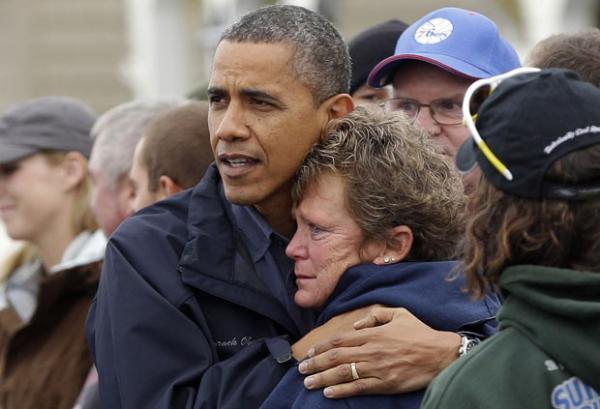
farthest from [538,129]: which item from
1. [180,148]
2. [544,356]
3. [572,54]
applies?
[180,148]

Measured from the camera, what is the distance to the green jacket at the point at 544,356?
7.68ft

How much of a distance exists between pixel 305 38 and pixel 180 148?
2.91 feet

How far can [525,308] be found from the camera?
2.40 m

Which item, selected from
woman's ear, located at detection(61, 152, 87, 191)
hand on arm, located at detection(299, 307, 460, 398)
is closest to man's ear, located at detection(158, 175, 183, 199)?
hand on arm, located at detection(299, 307, 460, 398)

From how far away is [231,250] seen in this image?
322 cm

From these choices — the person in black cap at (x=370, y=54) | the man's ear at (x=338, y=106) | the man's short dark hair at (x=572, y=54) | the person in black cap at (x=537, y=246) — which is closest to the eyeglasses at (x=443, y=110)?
the man's short dark hair at (x=572, y=54)

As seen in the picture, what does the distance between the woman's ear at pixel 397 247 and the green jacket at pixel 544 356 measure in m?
0.70

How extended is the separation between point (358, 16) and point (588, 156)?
47.5ft

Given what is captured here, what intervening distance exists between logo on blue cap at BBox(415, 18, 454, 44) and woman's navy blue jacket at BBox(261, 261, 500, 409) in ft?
3.35

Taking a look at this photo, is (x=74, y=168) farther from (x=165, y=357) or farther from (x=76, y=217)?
(x=165, y=357)

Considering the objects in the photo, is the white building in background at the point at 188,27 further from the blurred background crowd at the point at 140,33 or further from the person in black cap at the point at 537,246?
the person in black cap at the point at 537,246

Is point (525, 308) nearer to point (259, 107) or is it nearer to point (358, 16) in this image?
point (259, 107)

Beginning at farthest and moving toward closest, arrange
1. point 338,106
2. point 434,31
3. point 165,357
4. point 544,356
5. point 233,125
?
point 434,31, point 338,106, point 233,125, point 165,357, point 544,356

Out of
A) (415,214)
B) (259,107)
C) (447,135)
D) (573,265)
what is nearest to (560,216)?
(573,265)
